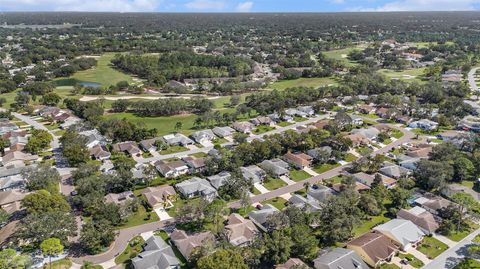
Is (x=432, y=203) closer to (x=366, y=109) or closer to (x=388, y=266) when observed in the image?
(x=388, y=266)

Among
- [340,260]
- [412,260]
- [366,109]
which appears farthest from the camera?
[366,109]

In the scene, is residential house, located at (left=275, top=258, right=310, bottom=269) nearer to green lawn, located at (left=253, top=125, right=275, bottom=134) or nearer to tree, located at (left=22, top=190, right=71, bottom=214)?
tree, located at (left=22, top=190, right=71, bottom=214)

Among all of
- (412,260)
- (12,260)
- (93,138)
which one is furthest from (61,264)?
(412,260)

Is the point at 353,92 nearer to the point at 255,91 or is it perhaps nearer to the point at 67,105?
the point at 255,91

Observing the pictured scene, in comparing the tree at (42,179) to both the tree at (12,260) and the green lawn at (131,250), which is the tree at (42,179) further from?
the green lawn at (131,250)

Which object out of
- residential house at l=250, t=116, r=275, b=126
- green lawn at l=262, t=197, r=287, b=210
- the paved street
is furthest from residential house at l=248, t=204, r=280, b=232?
residential house at l=250, t=116, r=275, b=126
